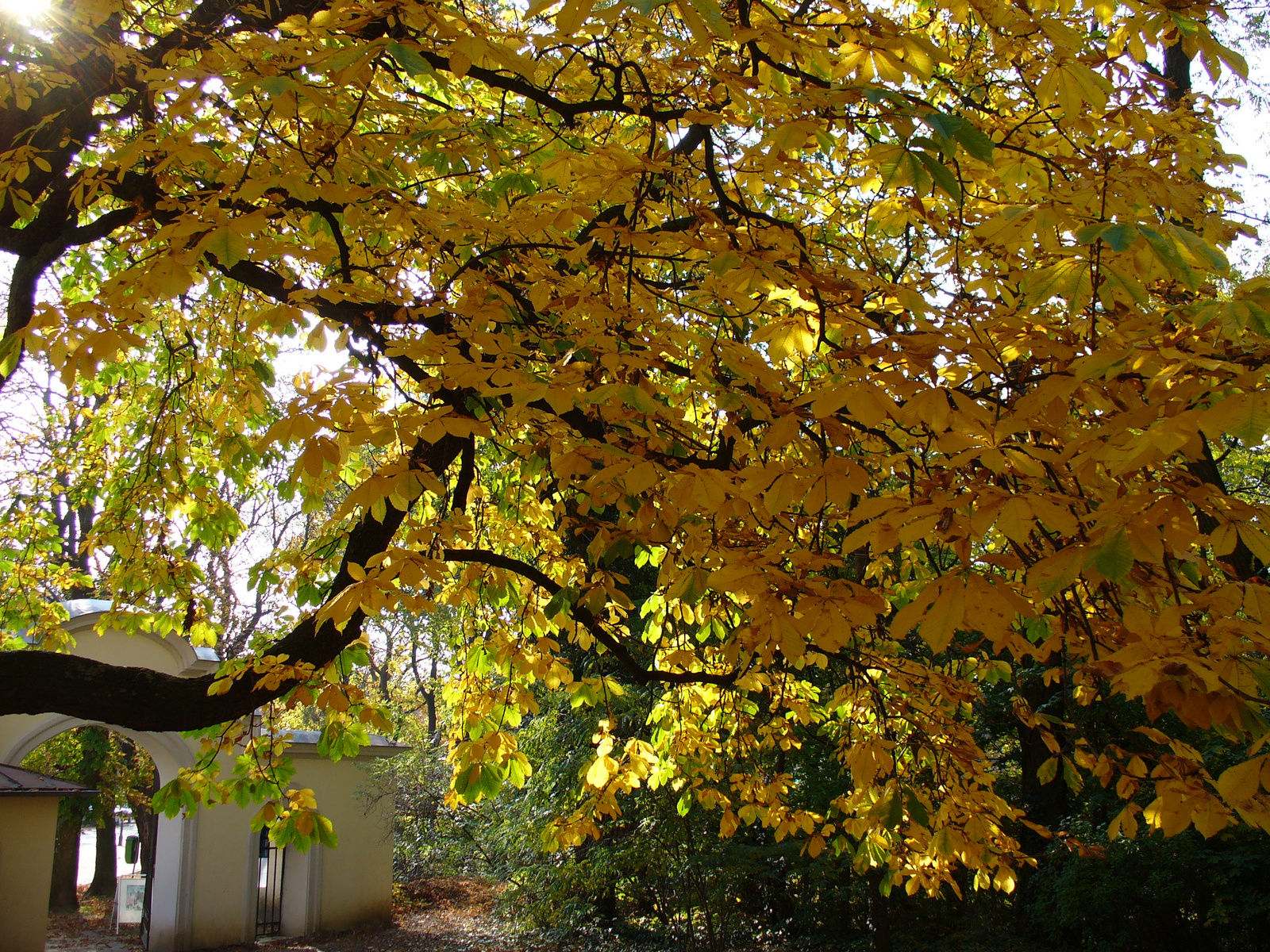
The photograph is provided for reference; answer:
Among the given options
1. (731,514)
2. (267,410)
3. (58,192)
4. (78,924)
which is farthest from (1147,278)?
(78,924)

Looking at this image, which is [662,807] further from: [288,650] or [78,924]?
[78,924]

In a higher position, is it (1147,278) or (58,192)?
(58,192)

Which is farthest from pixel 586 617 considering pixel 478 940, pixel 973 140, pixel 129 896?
pixel 129 896

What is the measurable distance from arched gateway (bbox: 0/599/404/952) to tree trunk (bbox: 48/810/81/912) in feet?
16.4

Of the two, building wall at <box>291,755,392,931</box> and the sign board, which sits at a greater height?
building wall at <box>291,755,392,931</box>

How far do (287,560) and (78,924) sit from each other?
45.7 ft

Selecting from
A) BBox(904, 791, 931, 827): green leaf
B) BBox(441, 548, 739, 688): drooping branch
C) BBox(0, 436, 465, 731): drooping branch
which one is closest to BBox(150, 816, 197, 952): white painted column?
BBox(0, 436, 465, 731): drooping branch

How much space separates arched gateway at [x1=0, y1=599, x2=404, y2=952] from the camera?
888 cm

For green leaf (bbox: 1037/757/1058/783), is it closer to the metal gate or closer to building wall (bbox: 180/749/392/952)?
building wall (bbox: 180/749/392/952)

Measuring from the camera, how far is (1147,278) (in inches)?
68.8

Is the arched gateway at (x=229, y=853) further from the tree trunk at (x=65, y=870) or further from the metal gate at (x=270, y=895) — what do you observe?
the tree trunk at (x=65, y=870)

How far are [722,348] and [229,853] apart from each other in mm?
10672

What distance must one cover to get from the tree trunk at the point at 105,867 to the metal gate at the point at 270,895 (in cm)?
567

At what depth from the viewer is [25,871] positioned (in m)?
8.35
